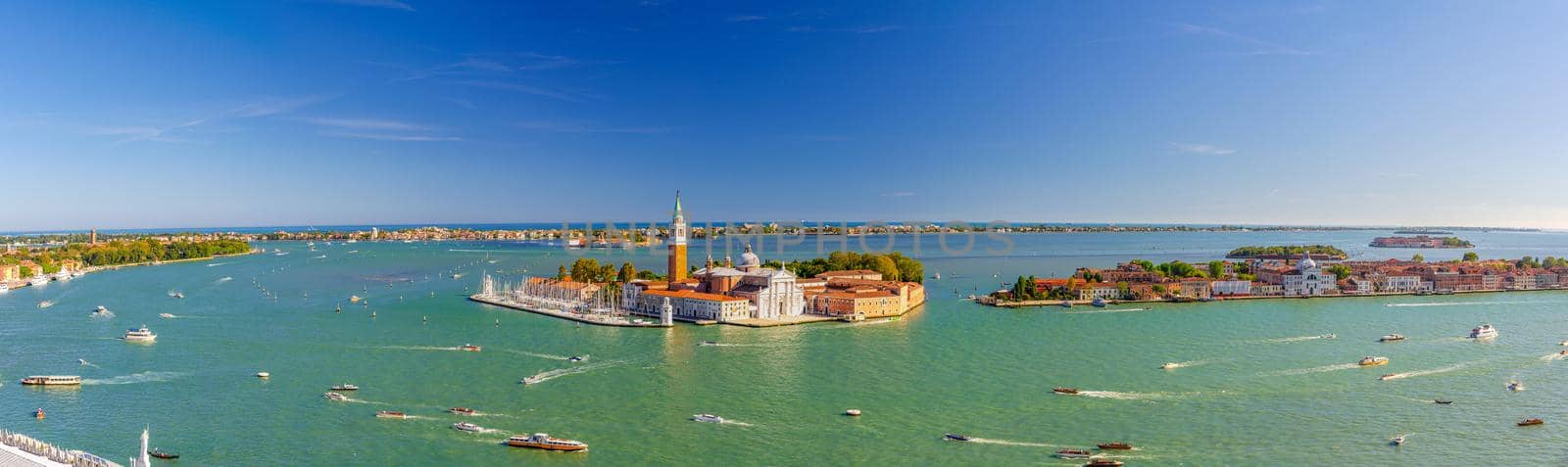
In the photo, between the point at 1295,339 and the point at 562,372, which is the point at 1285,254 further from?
the point at 562,372

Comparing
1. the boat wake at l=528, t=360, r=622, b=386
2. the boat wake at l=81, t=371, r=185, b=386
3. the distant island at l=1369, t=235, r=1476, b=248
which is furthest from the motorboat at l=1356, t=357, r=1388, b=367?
the distant island at l=1369, t=235, r=1476, b=248

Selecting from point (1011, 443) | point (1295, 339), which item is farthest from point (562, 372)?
point (1295, 339)

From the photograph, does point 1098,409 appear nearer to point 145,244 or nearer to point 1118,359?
point 1118,359

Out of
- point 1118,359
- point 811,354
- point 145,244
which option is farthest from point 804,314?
point 145,244

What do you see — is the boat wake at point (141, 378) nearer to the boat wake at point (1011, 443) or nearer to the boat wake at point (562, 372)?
the boat wake at point (562, 372)

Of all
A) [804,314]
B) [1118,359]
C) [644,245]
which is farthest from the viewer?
[644,245]

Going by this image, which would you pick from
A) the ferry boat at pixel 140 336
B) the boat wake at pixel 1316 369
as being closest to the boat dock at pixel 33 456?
the ferry boat at pixel 140 336
